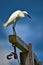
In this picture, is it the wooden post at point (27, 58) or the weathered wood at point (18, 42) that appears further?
the wooden post at point (27, 58)

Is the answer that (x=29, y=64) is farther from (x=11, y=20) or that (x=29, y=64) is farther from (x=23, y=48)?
(x=11, y=20)

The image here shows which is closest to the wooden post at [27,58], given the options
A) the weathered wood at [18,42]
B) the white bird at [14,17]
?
the weathered wood at [18,42]

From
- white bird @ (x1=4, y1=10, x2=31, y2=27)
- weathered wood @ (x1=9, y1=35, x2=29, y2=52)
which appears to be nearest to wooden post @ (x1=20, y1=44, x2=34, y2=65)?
weathered wood @ (x1=9, y1=35, x2=29, y2=52)

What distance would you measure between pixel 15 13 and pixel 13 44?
0.77m

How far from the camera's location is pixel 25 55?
944 centimetres

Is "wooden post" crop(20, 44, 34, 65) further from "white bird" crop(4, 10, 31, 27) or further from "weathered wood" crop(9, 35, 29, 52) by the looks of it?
"white bird" crop(4, 10, 31, 27)

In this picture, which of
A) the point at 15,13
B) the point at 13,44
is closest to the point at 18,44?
the point at 13,44

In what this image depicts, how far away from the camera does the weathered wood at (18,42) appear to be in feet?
26.8

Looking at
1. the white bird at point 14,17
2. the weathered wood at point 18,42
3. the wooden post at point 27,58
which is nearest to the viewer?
the weathered wood at point 18,42

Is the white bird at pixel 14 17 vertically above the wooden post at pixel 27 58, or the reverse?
the white bird at pixel 14 17

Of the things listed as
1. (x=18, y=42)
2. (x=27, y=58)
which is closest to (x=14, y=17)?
(x=18, y=42)

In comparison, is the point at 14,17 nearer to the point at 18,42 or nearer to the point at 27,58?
the point at 18,42

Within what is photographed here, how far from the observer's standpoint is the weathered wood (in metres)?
8.18

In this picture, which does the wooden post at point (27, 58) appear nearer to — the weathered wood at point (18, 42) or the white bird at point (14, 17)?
the weathered wood at point (18, 42)
